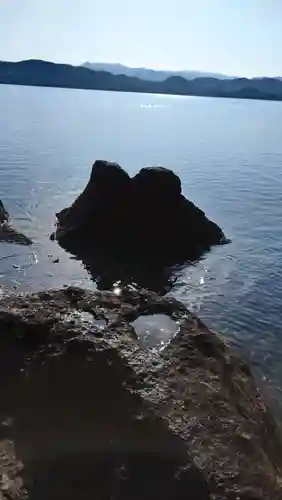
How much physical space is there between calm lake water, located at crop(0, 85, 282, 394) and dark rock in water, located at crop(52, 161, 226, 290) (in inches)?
69.8

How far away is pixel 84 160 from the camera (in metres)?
75.5

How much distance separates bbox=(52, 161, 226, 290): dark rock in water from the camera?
3562cm

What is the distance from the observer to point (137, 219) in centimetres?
3678

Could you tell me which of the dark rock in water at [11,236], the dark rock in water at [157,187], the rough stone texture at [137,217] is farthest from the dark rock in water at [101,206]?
the dark rock in water at [11,236]

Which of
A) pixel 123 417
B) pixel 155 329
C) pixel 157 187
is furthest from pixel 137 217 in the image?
pixel 123 417

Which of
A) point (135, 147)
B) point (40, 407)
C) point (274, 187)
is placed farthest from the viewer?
point (135, 147)

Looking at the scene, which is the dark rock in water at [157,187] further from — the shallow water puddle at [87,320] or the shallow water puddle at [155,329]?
the shallow water puddle at [87,320]

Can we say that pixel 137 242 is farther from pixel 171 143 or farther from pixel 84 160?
pixel 171 143

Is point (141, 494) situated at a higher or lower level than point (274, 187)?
higher

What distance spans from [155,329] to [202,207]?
32.5 m

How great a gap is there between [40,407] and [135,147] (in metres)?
84.3

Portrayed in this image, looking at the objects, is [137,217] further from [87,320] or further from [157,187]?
[87,320]

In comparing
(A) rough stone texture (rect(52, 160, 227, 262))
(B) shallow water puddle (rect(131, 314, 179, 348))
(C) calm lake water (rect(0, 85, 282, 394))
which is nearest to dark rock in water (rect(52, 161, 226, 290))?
(A) rough stone texture (rect(52, 160, 227, 262))

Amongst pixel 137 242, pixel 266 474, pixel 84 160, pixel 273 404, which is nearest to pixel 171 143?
pixel 84 160
